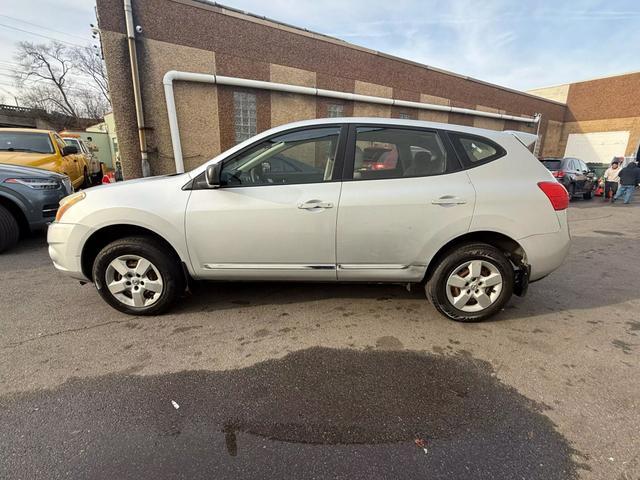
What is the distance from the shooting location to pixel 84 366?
95.7 inches

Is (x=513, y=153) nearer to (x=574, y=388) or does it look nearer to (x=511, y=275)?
(x=511, y=275)

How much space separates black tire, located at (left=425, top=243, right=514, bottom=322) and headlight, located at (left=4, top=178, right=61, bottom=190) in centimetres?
610

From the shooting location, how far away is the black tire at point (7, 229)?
16.0 ft

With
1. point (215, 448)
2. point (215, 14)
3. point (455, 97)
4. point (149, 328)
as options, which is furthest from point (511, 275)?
point (455, 97)

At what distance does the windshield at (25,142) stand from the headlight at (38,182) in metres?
2.42

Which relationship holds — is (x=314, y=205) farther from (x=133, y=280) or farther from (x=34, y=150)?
(x=34, y=150)

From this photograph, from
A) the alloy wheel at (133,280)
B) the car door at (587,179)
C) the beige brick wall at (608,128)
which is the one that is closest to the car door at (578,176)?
the car door at (587,179)

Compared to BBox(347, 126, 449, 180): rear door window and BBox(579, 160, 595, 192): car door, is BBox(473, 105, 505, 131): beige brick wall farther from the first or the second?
BBox(347, 126, 449, 180): rear door window

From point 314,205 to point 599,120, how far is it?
31.2m

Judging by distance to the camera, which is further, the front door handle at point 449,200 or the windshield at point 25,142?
the windshield at point 25,142

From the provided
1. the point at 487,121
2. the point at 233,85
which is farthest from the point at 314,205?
the point at 487,121

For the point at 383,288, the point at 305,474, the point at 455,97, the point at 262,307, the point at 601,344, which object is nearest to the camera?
the point at 305,474

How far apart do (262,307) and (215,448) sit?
163 centimetres

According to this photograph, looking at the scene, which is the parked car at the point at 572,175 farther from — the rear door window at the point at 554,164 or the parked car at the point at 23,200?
the parked car at the point at 23,200
